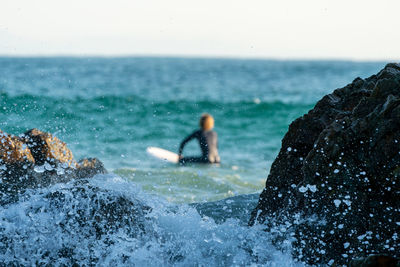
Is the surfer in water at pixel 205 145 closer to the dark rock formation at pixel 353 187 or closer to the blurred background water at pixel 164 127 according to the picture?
the blurred background water at pixel 164 127

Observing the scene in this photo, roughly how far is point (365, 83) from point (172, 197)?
3385mm

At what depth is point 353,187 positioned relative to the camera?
3336 millimetres

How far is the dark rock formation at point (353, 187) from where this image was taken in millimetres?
3244

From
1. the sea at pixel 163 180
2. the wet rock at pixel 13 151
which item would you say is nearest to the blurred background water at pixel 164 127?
the sea at pixel 163 180

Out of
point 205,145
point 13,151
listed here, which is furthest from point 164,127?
point 13,151

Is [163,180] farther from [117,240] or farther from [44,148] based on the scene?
[117,240]

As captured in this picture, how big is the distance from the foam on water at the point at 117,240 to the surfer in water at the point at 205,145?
6.98 metres

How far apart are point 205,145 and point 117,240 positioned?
24.8 feet

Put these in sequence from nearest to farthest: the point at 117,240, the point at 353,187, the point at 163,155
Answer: the point at 353,187 < the point at 117,240 < the point at 163,155

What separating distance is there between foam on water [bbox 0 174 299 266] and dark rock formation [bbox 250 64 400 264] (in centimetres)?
26

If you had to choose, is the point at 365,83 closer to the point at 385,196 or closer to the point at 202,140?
the point at 385,196

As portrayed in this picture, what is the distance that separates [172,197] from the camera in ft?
21.8

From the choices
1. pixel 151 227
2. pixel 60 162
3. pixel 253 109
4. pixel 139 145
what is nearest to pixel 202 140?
pixel 139 145

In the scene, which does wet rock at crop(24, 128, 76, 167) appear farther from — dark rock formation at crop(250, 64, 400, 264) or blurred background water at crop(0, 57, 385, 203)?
dark rock formation at crop(250, 64, 400, 264)
